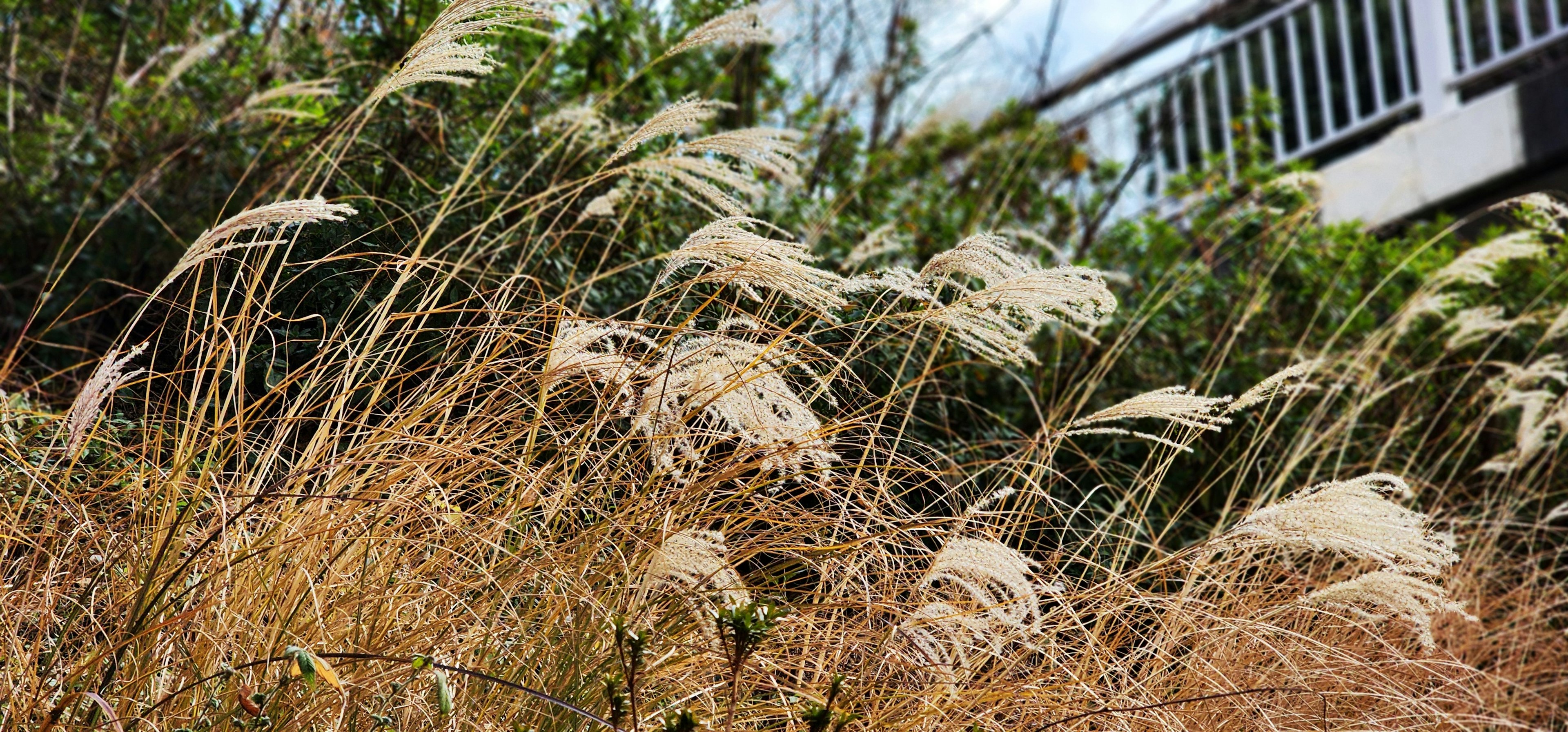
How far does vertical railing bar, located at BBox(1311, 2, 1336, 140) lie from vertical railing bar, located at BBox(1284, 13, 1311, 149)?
90 mm

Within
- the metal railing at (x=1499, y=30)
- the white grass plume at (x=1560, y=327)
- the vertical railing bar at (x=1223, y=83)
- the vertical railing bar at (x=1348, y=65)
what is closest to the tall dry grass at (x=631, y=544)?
the white grass plume at (x=1560, y=327)

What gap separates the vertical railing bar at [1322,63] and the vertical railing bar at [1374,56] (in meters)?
0.22

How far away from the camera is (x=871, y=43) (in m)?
6.26

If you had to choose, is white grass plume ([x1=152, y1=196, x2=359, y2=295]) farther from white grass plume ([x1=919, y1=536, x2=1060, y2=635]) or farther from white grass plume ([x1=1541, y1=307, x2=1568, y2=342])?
white grass plume ([x1=1541, y1=307, x2=1568, y2=342])

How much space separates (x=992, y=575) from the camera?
178 cm

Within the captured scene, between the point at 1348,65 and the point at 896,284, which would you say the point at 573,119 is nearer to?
the point at 896,284

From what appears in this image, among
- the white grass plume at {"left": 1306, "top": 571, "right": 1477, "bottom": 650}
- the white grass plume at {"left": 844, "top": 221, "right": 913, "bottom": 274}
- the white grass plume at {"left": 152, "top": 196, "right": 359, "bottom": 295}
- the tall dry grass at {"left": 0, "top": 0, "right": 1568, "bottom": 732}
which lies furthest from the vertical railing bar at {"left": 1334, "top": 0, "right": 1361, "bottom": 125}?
the white grass plume at {"left": 152, "top": 196, "right": 359, "bottom": 295}

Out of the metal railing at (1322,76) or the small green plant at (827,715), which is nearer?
the small green plant at (827,715)

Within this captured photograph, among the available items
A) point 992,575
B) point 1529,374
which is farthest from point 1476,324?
point 992,575

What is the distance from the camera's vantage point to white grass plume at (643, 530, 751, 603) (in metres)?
1.69

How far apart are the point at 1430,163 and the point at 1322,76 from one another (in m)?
0.96

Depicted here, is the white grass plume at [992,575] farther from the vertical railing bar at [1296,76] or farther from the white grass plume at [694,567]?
the vertical railing bar at [1296,76]

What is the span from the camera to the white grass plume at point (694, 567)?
169cm

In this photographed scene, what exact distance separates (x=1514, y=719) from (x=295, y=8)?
419cm
